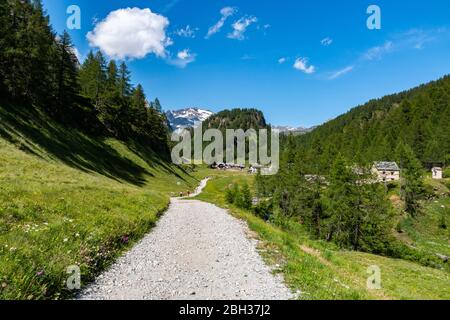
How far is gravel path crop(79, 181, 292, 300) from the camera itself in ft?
29.9

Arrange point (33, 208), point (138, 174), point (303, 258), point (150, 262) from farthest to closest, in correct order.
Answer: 1. point (138, 174)
2. point (33, 208)
3. point (303, 258)
4. point (150, 262)

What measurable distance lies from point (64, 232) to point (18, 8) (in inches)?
2630

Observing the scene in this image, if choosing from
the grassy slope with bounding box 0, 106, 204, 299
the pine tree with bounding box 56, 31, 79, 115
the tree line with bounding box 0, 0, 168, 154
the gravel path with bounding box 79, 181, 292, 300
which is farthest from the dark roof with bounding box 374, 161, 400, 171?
the gravel path with bounding box 79, 181, 292, 300

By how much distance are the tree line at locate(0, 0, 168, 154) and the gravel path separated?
5110 cm

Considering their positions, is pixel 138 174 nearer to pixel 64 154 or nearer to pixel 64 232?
pixel 64 154

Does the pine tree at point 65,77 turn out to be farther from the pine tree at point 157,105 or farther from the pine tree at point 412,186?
the pine tree at point 412,186

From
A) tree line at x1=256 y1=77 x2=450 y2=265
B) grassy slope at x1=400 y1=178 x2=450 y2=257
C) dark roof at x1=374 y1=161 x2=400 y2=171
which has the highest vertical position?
dark roof at x1=374 y1=161 x2=400 y2=171

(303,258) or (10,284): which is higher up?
(10,284)

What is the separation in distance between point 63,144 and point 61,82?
2348 cm

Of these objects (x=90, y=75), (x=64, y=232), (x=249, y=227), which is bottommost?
(x=249, y=227)

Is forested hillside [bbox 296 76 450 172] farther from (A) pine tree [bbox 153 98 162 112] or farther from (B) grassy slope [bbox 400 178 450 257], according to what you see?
(A) pine tree [bbox 153 98 162 112]

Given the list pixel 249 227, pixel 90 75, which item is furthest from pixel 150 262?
pixel 90 75

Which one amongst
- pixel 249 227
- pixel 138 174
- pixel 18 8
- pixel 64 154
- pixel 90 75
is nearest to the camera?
pixel 249 227

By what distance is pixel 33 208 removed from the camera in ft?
50.4
